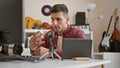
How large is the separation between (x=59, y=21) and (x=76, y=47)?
65 cm

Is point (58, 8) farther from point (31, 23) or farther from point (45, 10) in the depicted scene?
point (45, 10)

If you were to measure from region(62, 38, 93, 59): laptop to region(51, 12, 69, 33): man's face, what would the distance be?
1.80ft

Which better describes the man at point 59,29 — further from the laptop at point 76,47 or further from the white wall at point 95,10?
the white wall at point 95,10

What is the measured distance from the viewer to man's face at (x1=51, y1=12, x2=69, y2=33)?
6.43 feet

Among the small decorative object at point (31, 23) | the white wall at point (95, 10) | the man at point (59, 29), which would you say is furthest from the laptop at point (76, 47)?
the white wall at point (95, 10)

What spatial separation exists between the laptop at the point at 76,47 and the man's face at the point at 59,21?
55 centimetres

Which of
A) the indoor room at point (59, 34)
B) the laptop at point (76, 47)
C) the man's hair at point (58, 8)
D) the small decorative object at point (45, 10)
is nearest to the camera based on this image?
the indoor room at point (59, 34)

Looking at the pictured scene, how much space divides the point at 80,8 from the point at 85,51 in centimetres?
307

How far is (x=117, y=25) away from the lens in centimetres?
434

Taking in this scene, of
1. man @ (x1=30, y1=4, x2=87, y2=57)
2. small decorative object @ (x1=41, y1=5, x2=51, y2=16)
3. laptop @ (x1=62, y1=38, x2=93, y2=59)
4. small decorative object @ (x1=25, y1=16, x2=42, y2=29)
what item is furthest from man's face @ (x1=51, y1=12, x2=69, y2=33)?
small decorative object @ (x1=41, y1=5, x2=51, y2=16)

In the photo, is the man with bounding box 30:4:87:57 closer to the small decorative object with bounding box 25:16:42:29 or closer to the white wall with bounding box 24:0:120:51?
the small decorative object with bounding box 25:16:42:29

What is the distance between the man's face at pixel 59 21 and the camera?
6.43 feet

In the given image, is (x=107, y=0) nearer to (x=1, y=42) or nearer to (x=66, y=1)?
(x=66, y=1)

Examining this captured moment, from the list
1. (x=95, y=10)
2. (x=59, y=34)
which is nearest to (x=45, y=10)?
(x=95, y=10)
